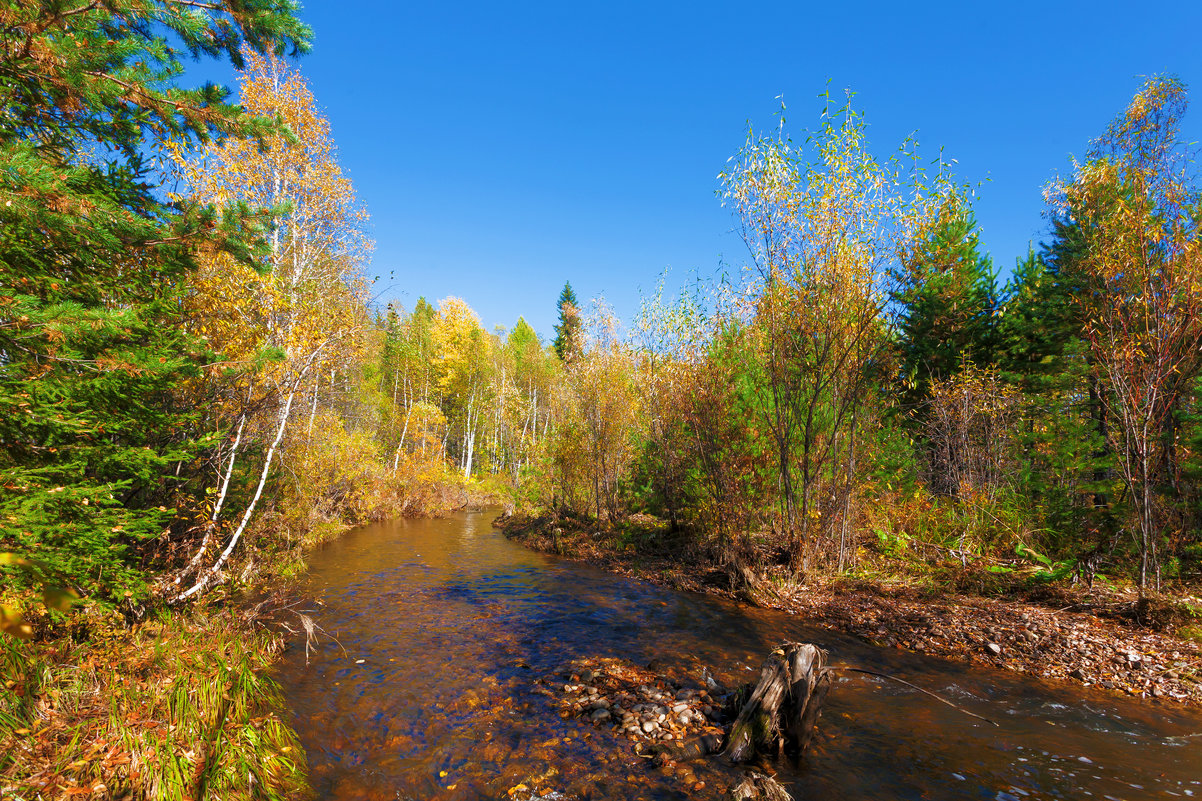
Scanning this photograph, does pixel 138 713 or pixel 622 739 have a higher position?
pixel 138 713

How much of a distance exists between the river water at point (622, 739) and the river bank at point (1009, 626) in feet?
1.35

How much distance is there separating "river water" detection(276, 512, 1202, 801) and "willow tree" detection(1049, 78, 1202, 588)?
4.05m

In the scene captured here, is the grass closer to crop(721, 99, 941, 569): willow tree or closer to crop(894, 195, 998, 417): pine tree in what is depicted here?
crop(721, 99, 941, 569): willow tree

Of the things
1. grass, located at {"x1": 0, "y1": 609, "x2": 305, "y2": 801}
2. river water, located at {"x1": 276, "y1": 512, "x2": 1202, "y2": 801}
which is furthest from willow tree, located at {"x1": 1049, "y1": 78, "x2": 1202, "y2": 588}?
grass, located at {"x1": 0, "y1": 609, "x2": 305, "y2": 801}

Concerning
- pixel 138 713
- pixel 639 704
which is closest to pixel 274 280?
pixel 138 713

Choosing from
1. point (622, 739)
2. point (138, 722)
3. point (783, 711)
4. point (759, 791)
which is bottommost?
point (622, 739)

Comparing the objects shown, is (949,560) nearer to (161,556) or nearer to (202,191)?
(161,556)

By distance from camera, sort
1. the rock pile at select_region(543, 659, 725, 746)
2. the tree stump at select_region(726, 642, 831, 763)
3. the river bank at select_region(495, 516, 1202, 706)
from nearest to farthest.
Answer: the tree stump at select_region(726, 642, 831, 763) → the rock pile at select_region(543, 659, 725, 746) → the river bank at select_region(495, 516, 1202, 706)

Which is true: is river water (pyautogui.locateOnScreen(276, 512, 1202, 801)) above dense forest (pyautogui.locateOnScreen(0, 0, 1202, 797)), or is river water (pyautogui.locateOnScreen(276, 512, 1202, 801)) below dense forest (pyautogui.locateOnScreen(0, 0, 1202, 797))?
below

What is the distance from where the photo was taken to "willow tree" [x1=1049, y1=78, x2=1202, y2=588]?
26.0ft

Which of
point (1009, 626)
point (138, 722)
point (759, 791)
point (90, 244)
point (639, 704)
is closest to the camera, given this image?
point (138, 722)

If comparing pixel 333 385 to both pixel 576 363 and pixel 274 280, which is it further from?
pixel 576 363

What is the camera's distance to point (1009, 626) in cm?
790

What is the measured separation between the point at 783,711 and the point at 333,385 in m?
10.3
